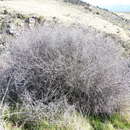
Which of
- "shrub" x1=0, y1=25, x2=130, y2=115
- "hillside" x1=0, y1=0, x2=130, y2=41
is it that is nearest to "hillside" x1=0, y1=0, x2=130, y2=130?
"shrub" x1=0, y1=25, x2=130, y2=115

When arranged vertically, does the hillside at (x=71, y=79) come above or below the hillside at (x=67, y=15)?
above

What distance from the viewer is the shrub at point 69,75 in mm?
5691

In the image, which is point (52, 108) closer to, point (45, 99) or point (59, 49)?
point (45, 99)

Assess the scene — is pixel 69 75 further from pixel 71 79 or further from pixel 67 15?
pixel 67 15

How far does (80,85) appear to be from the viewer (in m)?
5.75

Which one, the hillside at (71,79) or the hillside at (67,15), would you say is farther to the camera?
the hillside at (67,15)

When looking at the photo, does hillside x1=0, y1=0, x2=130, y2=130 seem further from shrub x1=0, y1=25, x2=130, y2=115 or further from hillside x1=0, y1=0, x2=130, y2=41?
hillside x1=0, y1=0, x2=130, y2=41

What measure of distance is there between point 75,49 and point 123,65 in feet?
3.64

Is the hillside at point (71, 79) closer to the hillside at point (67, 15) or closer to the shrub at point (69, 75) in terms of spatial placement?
the shrub at point (69, 75)

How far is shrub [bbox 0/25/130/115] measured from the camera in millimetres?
5691

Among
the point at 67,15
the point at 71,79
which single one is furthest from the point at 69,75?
the point at 67,15

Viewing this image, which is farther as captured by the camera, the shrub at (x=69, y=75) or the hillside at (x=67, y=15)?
the hillside at (x=67, y=15)

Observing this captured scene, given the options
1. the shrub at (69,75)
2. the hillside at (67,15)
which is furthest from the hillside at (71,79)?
the hillside at (67,15)

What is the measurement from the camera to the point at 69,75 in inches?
225
